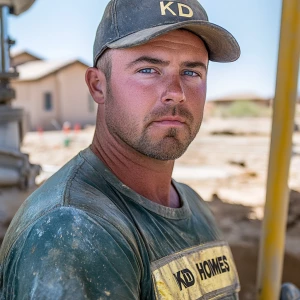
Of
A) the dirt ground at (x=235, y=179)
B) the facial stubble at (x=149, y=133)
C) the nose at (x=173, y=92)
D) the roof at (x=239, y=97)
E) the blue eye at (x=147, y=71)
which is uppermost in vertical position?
the blue eye at (x=147, y=71)

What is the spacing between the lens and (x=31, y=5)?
4543mm

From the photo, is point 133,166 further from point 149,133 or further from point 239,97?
point 239,97

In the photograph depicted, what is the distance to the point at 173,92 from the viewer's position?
1351 millimetres

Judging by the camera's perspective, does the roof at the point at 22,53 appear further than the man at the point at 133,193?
Yes

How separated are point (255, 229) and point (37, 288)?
4.75 m

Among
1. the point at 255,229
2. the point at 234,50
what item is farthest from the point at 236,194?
the point at 234,50

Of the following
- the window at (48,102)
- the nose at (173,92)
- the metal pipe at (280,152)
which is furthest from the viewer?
the window at (48,102)

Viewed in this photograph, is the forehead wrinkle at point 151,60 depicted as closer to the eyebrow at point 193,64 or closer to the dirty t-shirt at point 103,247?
the eyebrow at point 193,64

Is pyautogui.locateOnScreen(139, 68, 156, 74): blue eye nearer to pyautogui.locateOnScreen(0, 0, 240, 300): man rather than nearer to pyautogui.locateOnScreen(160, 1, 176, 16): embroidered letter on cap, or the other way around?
pyautogui.locateOnScreen(0, 0, 240, 300): man

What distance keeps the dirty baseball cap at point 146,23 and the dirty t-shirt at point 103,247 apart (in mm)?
402

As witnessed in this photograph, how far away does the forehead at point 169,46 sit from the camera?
1.36 m

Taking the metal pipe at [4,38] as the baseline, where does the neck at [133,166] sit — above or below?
below

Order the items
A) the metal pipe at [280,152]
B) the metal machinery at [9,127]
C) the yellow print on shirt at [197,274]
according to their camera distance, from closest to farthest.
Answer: the yellow print on shirt at [197,274] → the metal pipe at [280,152] → the metal machinery at [9,127]

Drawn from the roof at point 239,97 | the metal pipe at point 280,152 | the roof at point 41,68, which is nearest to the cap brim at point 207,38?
the metal pipe at point 280,152
